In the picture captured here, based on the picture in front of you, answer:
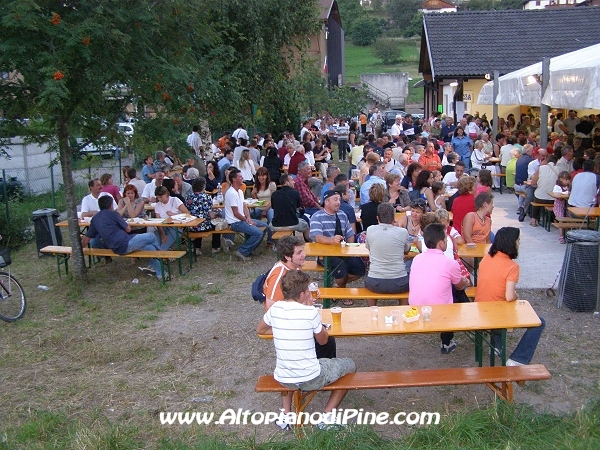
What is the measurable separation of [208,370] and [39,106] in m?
3.89

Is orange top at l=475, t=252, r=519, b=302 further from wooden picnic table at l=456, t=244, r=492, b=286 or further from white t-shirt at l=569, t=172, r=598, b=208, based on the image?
white t-shirt at l=569, t=172, r=598, b=208

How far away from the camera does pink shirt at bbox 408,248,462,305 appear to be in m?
5.57

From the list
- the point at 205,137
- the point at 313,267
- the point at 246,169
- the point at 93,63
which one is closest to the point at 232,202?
the point at 313,267

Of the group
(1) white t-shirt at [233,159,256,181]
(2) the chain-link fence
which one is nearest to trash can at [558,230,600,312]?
(1) white t-shirt at [233,159,256,181]

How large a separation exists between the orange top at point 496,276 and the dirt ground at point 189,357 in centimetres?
77

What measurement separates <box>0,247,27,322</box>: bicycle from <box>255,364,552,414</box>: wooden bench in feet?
14.6

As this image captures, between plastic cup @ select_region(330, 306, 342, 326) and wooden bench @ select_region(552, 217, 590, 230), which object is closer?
plastic cup @ select_region(330, 306, 342, 326)

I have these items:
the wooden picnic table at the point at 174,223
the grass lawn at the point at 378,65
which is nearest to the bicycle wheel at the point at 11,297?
the wooden picnic table at the point at 174,223

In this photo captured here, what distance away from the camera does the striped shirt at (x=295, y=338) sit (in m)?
4.52

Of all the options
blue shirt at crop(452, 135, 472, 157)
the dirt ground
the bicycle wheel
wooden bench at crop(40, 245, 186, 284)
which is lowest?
the dirt ground

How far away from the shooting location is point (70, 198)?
358 inches

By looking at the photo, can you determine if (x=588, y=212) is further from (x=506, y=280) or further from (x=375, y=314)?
(x=375, y=314)

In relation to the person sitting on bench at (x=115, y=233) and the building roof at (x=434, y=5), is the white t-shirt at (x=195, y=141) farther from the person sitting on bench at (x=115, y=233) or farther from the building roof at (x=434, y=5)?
the building roof at (x=434, y=5)

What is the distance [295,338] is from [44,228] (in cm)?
798
